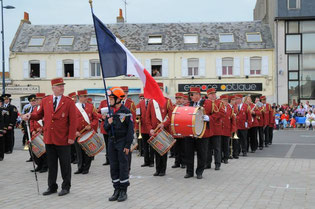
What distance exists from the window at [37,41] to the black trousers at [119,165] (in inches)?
1316

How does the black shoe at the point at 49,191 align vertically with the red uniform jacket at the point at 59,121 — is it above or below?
→ below

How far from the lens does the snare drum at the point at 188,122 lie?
9562mm

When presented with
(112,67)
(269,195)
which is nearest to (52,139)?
(112,67)

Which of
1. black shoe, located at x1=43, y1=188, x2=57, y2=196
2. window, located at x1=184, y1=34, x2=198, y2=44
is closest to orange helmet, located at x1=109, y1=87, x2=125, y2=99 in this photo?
black shoe, located at x1=43, y1=188, x2=57, y2=196

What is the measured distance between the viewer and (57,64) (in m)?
38.8

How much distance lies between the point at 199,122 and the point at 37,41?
107ft

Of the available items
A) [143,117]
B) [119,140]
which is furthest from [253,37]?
[119,140]

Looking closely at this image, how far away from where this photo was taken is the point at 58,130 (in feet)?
27.3

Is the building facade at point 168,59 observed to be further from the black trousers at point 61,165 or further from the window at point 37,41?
the black trousers at point 61,165

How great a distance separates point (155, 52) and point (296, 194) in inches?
1208

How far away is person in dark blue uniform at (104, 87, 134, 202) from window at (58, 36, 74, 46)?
107 ft

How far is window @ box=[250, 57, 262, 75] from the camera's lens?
124ft

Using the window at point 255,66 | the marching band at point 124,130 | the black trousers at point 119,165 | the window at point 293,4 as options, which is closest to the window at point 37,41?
the window at point 255,66

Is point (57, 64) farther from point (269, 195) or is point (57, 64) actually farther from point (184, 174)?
point (269, 195)
